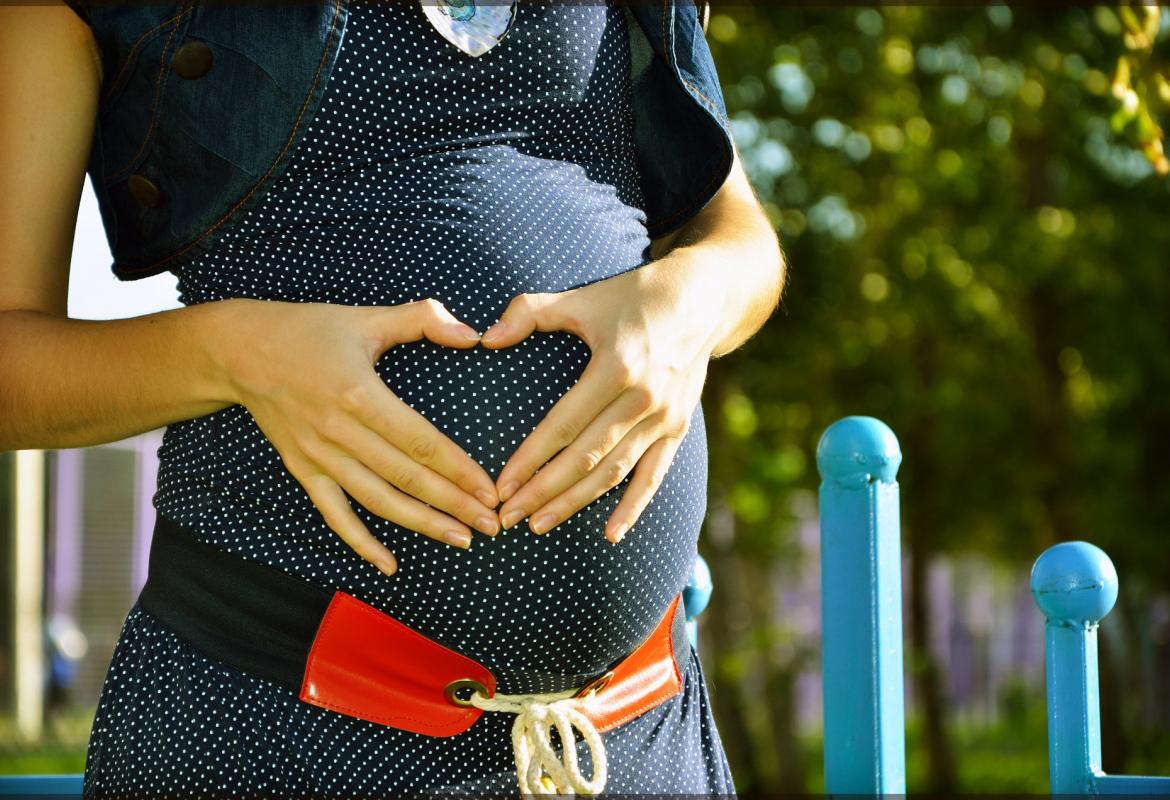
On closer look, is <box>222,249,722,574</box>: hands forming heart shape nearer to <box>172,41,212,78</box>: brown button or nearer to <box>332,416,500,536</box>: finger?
<box>332,416,500,536</box>: finger

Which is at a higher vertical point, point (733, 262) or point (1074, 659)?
point (733, 262)

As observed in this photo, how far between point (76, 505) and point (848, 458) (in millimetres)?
12709

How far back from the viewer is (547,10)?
46.8 inches

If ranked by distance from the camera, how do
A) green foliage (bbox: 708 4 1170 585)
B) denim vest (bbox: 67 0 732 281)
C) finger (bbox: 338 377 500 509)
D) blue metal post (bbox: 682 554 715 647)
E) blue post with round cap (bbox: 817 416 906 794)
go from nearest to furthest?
finger (bbox: 338 377 500 509)
denim vest (bbox: 67 0 732 281)
blue post with round cap (bbox: 817 416 906 794)
blue metal post (bbox: 682 554 715 647)
green foliage (bbox: 708 4 1170 585)

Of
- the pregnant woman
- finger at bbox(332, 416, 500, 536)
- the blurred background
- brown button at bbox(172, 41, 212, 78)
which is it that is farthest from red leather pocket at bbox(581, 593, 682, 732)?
the blurred background

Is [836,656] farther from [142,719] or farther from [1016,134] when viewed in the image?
[1016,134]

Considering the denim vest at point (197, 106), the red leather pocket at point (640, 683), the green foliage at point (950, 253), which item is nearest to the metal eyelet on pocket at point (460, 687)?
the red leather pocket at point (640, 683)

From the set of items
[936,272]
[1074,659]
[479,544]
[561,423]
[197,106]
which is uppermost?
[197,106]

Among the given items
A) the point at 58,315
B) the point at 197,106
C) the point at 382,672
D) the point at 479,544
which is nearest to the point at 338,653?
the point at 382,672

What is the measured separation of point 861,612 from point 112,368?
3.07ft

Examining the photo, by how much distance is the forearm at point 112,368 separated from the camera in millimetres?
1020

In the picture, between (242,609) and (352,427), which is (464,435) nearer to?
(352,427)

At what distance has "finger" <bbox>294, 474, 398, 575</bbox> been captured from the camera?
3.18ft

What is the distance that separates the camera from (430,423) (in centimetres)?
99
